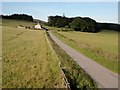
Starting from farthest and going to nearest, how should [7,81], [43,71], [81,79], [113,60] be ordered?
1. [113,60]
2. [43,71]
3. [81,79]
4. [7,81]

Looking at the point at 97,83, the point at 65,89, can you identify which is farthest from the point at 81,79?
the point at 65,89

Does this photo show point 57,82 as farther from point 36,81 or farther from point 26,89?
point 26,89

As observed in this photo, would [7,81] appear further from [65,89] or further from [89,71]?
[89,71]

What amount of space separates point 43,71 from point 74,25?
5032 inches

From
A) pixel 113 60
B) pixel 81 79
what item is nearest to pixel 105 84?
pixel 81 79

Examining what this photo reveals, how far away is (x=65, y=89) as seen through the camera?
1209cm

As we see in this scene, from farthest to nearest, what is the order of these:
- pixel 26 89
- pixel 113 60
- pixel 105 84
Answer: pixel 113 60, pixel 105 84, pixel 26 89

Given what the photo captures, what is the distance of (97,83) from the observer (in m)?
14.3

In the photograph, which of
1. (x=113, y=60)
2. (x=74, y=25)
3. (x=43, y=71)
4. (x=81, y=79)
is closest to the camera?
(x=81, y=79)

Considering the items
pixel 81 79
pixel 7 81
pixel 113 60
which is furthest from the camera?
pixel 113 60

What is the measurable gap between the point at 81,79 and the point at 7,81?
518 centimetres

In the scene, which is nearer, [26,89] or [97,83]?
[26,89]

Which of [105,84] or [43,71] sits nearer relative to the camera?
[105,84]

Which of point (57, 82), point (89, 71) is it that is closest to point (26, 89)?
point (57, 82)
